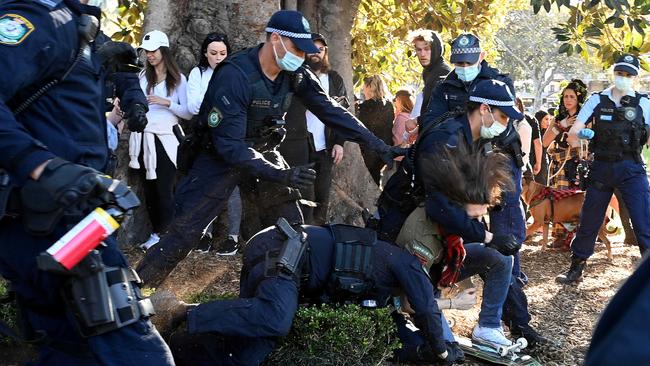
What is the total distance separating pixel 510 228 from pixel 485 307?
90 centimetres

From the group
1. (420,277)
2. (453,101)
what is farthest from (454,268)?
(453,101)

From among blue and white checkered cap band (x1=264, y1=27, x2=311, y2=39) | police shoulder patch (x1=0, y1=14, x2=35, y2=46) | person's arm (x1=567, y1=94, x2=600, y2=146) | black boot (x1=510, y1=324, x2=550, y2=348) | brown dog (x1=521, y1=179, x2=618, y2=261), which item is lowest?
brown dog (x1=521, y1=179, x2=618, y2=261)

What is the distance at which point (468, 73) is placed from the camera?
6625 mm

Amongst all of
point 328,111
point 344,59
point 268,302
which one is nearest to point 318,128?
point 344,59

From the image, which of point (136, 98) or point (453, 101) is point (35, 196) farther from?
point (453, 101)

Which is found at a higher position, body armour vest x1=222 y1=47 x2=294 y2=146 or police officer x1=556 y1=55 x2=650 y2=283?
body armour vest x1=222 y1=47 x2=294 y2=146

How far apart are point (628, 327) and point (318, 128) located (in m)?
6.75

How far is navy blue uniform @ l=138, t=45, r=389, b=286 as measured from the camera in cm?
529

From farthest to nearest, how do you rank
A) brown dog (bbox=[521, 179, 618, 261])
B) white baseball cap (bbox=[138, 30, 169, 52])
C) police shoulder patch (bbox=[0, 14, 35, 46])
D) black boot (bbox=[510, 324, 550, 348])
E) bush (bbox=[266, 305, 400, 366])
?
brown dog (bbox=[521, 179, 618, 261]) < white baseball cap (bbox=[138, 30, 169, 52]) < black boot (bbox=[510, 324, 550, 348]) < bush (bbox=[266, 305, 400, 366]) < police shoulder patch (bbox=[0, 14, 35, 46])

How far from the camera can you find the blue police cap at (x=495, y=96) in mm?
5246

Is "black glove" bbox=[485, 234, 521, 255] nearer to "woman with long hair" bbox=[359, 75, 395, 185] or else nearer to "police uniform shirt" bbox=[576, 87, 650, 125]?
"police uniform shirt" bbox=[576, 87, 650, 125]

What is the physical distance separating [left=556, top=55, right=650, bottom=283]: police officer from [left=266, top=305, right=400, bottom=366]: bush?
3992mm

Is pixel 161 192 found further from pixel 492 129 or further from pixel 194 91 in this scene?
pixel 492 129

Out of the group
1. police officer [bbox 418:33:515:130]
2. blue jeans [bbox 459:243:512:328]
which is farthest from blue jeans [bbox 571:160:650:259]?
blue jeans [bbox 459:243:512:328]
